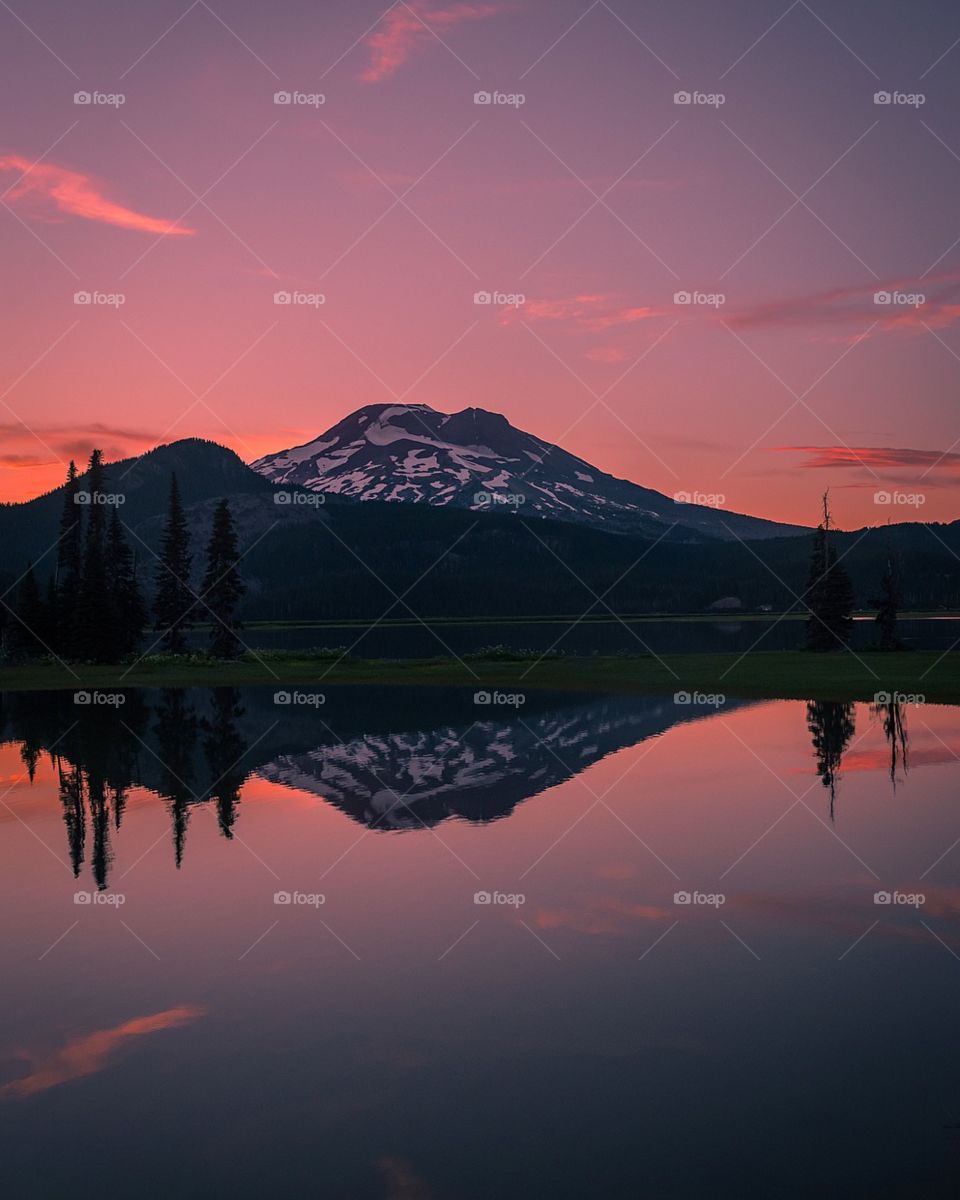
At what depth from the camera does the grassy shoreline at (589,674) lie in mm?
53125

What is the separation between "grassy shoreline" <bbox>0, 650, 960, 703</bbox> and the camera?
53125mm

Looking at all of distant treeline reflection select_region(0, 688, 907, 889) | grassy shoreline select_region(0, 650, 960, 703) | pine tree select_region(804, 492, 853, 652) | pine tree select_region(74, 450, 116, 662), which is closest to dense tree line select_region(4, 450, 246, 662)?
pine tree select_region(74, 450, 116, 662)

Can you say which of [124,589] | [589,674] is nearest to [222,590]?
[124,589]

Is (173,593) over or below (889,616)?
over

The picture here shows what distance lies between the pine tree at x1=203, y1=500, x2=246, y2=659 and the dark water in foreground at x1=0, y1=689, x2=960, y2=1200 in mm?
56568

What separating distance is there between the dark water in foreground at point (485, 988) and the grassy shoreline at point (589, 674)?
1066 inches

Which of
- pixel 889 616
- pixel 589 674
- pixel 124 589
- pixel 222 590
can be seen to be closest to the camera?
pixel 589 674

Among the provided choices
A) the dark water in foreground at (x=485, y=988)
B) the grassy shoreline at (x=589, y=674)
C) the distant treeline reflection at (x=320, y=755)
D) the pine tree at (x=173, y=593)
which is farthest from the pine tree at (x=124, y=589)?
the dark water in foreground at (x=485, y=988)

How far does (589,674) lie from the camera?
62.9 metres

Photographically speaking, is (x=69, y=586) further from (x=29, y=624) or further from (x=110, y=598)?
(x=110, y=598)

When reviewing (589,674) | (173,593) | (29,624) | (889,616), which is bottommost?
(589,674)

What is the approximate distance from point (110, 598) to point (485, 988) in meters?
77.0

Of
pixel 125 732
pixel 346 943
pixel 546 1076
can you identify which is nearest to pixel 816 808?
pixel 346 943

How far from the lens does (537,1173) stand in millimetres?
7965
